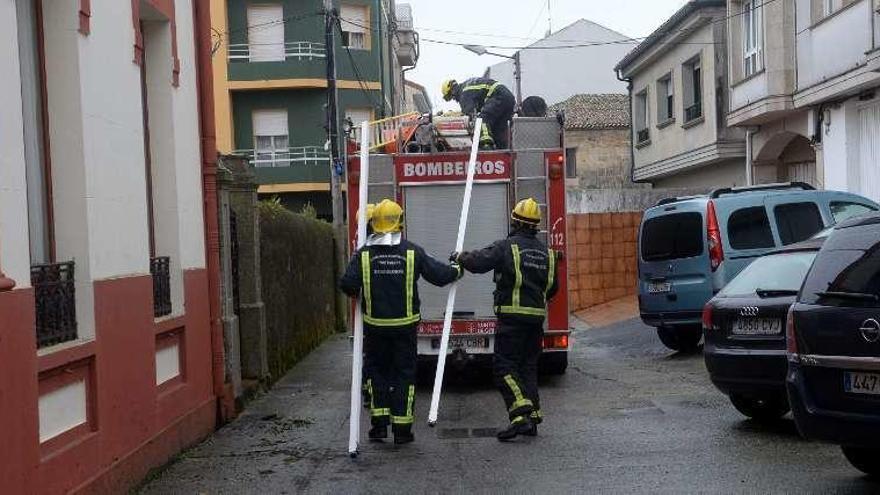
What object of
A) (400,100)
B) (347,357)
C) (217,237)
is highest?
(400,100)

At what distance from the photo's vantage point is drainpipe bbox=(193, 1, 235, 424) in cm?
922

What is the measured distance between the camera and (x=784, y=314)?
7.77 m

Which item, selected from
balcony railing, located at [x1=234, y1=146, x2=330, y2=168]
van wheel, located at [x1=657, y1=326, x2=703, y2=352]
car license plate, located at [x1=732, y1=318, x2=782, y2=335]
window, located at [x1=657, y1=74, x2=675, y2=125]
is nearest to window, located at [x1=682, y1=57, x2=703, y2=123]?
window, located at [x1=657, y1=74, x2=675, y2=125]

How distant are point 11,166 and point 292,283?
378 inches

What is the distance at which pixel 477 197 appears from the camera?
1086 cm

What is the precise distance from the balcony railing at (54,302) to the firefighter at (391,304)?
2.43m

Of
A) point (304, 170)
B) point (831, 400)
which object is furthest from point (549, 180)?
point (304, 170)

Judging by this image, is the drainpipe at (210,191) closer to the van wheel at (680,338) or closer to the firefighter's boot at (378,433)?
the firefighter's boot at (378,433)

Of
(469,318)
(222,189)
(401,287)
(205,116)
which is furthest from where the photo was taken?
(469,318)

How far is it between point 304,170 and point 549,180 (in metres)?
20.6

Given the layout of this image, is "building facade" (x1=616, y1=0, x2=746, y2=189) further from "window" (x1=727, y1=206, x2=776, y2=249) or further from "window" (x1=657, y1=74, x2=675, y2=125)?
"window" (x1=727, y1=206, x2=776, y2=249)

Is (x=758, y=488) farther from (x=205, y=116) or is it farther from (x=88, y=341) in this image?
(x=205, y=116)

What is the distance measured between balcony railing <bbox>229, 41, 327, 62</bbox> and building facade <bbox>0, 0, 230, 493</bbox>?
73.4 feet

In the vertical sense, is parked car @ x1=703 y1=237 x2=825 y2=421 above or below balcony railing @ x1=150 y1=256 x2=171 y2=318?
below
